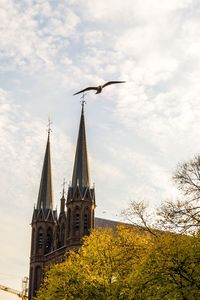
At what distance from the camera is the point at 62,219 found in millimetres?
104062

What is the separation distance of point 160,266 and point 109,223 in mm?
70498

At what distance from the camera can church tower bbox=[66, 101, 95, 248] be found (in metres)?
95.5

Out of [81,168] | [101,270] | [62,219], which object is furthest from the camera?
[62,219]

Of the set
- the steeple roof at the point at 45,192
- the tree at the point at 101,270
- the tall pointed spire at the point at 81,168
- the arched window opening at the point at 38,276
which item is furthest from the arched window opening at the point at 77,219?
the tree at the point at 101,270

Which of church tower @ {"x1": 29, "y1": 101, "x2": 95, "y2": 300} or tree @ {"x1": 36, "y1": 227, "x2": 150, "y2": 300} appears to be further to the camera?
church tower @ {"x1": 29, "y1": 101, "x2": 95, "y2": 300}

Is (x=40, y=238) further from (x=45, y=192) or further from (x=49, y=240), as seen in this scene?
(x=45, y=192)

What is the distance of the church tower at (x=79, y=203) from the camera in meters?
95.5

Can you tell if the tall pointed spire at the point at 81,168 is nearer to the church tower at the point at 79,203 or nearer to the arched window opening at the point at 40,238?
the church tower at the point at 79,203

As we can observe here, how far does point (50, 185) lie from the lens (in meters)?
109

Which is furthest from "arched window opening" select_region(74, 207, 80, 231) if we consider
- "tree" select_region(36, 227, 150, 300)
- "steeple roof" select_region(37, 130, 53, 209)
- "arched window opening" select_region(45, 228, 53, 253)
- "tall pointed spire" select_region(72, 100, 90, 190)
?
"tree" select_region(36, 227, 150, 300)

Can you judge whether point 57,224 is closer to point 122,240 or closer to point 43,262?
point 43,262

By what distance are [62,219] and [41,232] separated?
587 centimetres

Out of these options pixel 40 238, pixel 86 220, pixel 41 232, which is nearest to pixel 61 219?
pixel 41 232

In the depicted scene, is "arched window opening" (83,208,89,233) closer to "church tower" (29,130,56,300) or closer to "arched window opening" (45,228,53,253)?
"church tower" (29,130,56,300)
